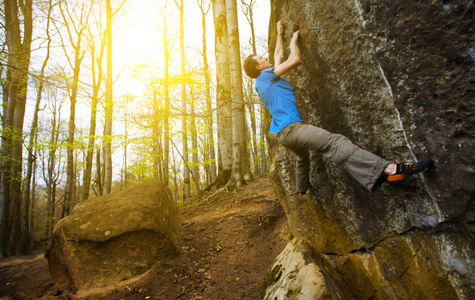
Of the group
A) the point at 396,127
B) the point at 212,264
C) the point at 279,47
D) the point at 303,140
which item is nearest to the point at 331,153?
the point at 303,140

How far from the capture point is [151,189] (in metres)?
5.48

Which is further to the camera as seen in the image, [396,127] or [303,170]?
[303,170]

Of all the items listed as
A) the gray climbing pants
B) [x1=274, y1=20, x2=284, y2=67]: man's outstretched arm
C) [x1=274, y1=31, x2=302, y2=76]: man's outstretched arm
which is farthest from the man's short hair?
the gray climbing pants

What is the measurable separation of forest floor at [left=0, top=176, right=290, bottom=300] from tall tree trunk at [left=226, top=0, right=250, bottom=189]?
1351 millimetres

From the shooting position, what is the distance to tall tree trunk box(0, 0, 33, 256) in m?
8.70

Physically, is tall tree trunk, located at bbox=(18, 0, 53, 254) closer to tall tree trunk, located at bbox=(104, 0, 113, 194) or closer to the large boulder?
tall tree trunk, located at bbox=(104, 0, 113, 194)

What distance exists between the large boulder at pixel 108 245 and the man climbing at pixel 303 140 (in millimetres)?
2908

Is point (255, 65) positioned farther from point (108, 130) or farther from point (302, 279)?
point (108, 130)

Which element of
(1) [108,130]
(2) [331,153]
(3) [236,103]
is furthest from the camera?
(1) [108,130]

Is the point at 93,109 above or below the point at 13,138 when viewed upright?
above

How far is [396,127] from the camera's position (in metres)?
2.13

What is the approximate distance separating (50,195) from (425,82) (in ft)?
74.4

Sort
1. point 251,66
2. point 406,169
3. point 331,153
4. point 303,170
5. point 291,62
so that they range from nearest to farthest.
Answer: point 406,169, point 331,153, point 291,62, point 303,170, point 251,66

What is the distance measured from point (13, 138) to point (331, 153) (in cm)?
1183
